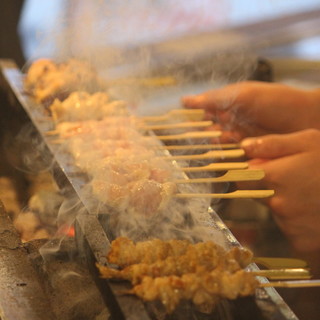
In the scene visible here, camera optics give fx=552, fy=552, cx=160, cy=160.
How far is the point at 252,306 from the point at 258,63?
168 inches

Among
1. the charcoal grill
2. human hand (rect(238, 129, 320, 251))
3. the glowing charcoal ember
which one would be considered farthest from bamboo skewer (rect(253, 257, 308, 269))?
the glowing charcoal ember

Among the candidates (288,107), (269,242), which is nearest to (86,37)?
(288,107)

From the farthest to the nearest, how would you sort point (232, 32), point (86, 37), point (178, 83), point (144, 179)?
point (232, 32) < point (178, 83) < point (86, 37) < point (144, 179)

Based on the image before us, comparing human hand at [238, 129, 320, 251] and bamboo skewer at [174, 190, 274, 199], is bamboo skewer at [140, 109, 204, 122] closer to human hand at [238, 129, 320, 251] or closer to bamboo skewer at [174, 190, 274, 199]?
human hand at [238, 129, 320, 251]

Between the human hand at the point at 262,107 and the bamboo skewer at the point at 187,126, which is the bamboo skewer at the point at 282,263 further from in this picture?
the human hand at the point at 262,107

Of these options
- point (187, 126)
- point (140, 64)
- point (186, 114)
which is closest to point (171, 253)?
point (187, 126)

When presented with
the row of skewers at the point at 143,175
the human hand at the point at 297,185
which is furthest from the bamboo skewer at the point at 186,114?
the human hand at the point at 297,185

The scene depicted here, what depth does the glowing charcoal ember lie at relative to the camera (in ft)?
15.2

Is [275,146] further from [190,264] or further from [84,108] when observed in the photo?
[190,264]

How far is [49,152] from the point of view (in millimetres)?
4352

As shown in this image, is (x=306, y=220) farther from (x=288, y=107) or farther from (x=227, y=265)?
(x=227, y=265)

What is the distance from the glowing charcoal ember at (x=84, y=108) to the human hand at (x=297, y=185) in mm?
1273

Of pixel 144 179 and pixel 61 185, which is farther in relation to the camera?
pixel 61 185

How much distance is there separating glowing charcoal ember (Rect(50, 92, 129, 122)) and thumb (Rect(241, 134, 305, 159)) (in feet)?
3.72
